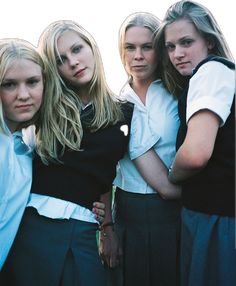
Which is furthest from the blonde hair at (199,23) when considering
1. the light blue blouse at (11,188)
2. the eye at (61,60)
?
the light blue blouse at (11,188)

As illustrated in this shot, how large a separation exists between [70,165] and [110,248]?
542 mm

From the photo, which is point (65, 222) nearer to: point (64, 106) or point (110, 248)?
point (110, 248)

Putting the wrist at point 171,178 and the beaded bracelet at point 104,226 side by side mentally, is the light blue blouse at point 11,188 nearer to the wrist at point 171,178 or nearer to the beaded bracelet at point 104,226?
the beaded bracelet at point 104,226

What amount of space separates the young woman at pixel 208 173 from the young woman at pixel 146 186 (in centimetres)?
25

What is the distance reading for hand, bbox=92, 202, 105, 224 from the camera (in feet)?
7.66

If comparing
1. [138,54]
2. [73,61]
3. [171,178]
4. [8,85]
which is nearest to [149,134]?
[171,178]

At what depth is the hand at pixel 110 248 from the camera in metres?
2.53

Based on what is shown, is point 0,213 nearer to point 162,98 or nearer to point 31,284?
point 31,284

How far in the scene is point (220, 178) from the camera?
6.60ft

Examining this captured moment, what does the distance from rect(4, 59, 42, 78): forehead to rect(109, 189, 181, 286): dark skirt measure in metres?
0.79

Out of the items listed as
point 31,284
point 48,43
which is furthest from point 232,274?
point 48,43

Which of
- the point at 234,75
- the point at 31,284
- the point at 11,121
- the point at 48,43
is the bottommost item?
the point at 31,284

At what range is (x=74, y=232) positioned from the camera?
2.21 metres

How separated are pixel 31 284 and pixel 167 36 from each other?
1.33 m
